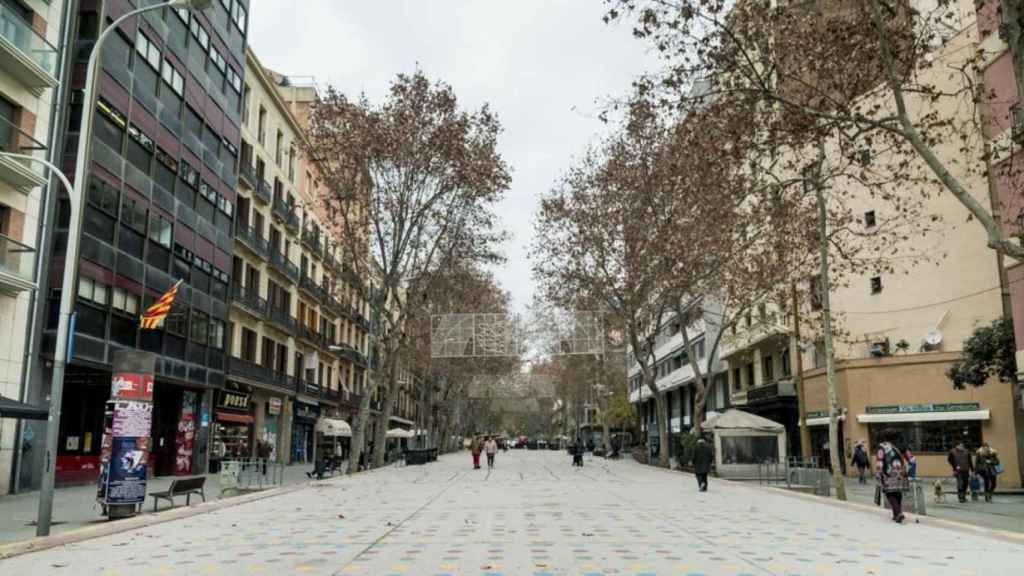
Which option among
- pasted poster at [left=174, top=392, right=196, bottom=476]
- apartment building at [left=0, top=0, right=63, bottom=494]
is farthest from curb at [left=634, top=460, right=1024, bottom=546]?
pasted poster at [left=174, top=392, right=196, bottom=476]

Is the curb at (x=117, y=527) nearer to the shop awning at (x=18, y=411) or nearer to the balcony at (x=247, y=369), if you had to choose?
the shop awning at (x=18, y=411)

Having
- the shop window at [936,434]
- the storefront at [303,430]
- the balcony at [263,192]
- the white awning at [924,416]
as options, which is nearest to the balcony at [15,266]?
the balcony at [263,192]

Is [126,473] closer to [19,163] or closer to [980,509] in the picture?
[19,163]

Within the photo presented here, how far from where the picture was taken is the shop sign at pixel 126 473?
1556 centimetres

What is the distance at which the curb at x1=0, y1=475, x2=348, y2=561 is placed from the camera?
37.7ft

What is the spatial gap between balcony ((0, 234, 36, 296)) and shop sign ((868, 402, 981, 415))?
31490 mm

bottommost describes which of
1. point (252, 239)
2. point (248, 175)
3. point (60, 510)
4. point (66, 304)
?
point (60, 510)

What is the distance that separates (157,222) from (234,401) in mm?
11804

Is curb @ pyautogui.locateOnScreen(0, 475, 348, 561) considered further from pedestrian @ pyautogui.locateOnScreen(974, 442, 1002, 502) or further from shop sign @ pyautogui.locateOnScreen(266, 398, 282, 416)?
pedestrian @ pyautogui.locateOnScreen(974, 442, 1002, 502)

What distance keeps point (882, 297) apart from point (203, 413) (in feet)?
96.7

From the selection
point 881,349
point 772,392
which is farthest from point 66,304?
point 772,392

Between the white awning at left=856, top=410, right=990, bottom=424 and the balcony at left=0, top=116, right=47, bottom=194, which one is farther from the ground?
the balcony at left=0, top=116, right=47, bottom=194

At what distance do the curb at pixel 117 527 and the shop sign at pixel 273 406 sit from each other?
768 inches

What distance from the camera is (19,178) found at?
20.8 meters
